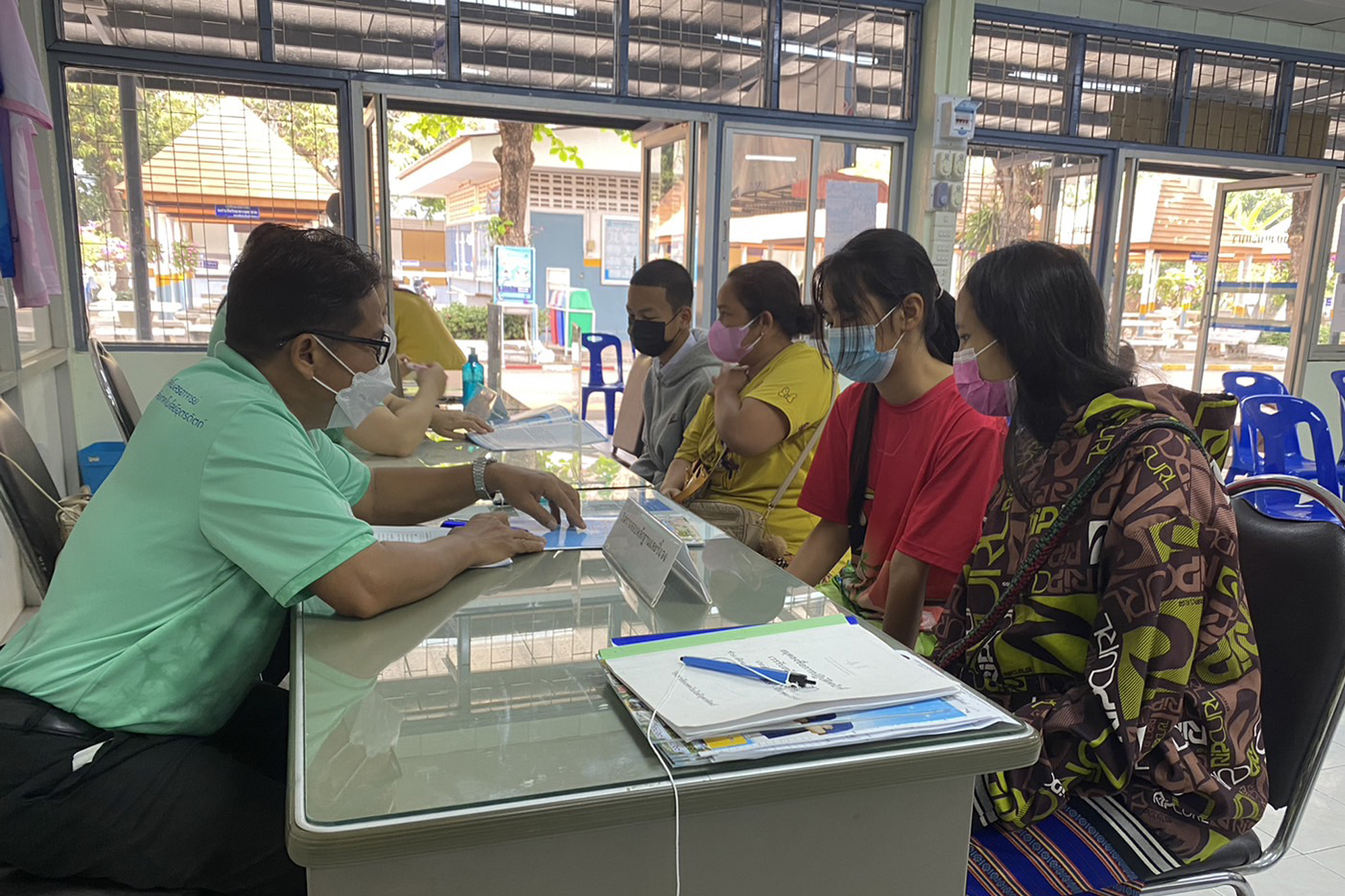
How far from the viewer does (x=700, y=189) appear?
4773 millimetres

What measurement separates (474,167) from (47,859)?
34.0 feet

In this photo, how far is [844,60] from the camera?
493 cm

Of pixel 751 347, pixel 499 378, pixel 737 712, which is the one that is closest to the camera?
pixel 737 712

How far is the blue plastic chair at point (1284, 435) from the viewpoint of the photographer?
3551mm

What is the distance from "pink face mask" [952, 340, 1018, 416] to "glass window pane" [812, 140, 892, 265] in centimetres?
376

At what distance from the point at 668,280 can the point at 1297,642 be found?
204cm

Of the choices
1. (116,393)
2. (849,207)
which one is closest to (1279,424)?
(849,207)

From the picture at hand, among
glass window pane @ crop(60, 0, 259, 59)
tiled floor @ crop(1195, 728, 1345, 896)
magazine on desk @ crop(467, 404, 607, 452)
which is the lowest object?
tiled floor @ crop(1195, 728, 1345, 896)

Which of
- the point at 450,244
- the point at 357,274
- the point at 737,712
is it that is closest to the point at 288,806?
the point at 737,712

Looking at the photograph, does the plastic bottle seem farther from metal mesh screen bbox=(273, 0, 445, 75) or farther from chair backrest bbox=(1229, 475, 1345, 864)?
chair backrest bbox=(1229, 475, 1345, 864)

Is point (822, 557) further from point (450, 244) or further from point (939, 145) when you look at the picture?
point (450, 244)

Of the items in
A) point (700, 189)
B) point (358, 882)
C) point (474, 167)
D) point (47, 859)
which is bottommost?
point (47, 859)

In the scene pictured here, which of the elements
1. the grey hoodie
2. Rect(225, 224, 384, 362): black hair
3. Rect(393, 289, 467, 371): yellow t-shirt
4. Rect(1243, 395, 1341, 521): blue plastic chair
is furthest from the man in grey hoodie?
Rect(1243, 395, 1341, 521): blue plastic chair

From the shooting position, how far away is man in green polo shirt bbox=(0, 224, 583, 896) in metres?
1.01
